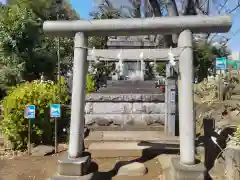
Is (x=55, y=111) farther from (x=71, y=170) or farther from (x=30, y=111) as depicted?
(x=71, y=170)

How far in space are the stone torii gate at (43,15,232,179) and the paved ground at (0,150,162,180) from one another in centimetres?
83

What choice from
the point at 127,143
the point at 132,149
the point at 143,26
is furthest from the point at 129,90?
the point at 143,26

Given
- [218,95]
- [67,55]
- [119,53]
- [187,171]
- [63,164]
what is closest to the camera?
[187,171]

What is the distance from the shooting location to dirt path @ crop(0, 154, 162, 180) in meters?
4.92

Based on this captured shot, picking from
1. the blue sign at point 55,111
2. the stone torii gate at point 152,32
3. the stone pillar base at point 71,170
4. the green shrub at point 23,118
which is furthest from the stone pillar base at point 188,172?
the green shrub at point 23,118

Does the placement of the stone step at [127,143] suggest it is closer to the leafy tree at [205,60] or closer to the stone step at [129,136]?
the stone step at [129,136]

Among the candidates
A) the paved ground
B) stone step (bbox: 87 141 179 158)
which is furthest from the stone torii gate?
stone step (bbox: 87 141 179 158)

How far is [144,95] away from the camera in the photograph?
26.7ft

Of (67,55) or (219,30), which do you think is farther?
(67,55)

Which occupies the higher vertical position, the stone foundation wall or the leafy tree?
the leafy tree

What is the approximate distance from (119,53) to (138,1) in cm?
1229

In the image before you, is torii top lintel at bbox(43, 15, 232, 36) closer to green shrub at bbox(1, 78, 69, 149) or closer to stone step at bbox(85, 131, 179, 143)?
green shrub at bbox(1, 78, 69, 149)

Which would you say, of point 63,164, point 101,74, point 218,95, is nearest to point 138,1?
point 101,74

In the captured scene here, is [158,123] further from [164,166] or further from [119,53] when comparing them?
[119,53]
